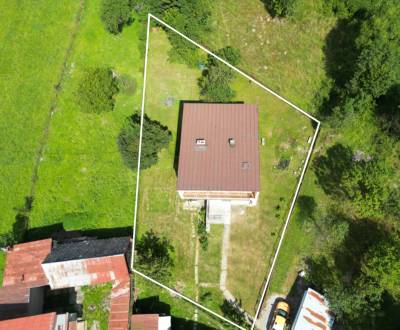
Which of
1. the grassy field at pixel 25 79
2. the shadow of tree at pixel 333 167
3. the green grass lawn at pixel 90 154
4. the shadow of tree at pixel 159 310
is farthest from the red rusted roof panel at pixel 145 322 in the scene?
the shadow of tree at pixel 333 167

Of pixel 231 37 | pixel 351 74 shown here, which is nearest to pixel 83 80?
pixel 231 37

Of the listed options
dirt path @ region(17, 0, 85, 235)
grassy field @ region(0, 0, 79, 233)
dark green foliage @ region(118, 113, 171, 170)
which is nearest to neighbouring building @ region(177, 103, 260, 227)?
dark green foliage @ region(118, 113, 171, 170)

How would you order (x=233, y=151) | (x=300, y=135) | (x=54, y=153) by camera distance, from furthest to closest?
1. (x=54, y=153)
2. (x=300, y=135)
3. (x=233, y=151)

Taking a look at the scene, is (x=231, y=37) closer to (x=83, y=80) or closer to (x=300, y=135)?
(x=300, y=135)

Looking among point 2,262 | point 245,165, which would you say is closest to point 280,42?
point 245,165

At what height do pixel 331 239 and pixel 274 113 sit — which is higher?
pixel 274 113

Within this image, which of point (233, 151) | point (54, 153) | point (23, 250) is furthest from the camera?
point (54, 153)
